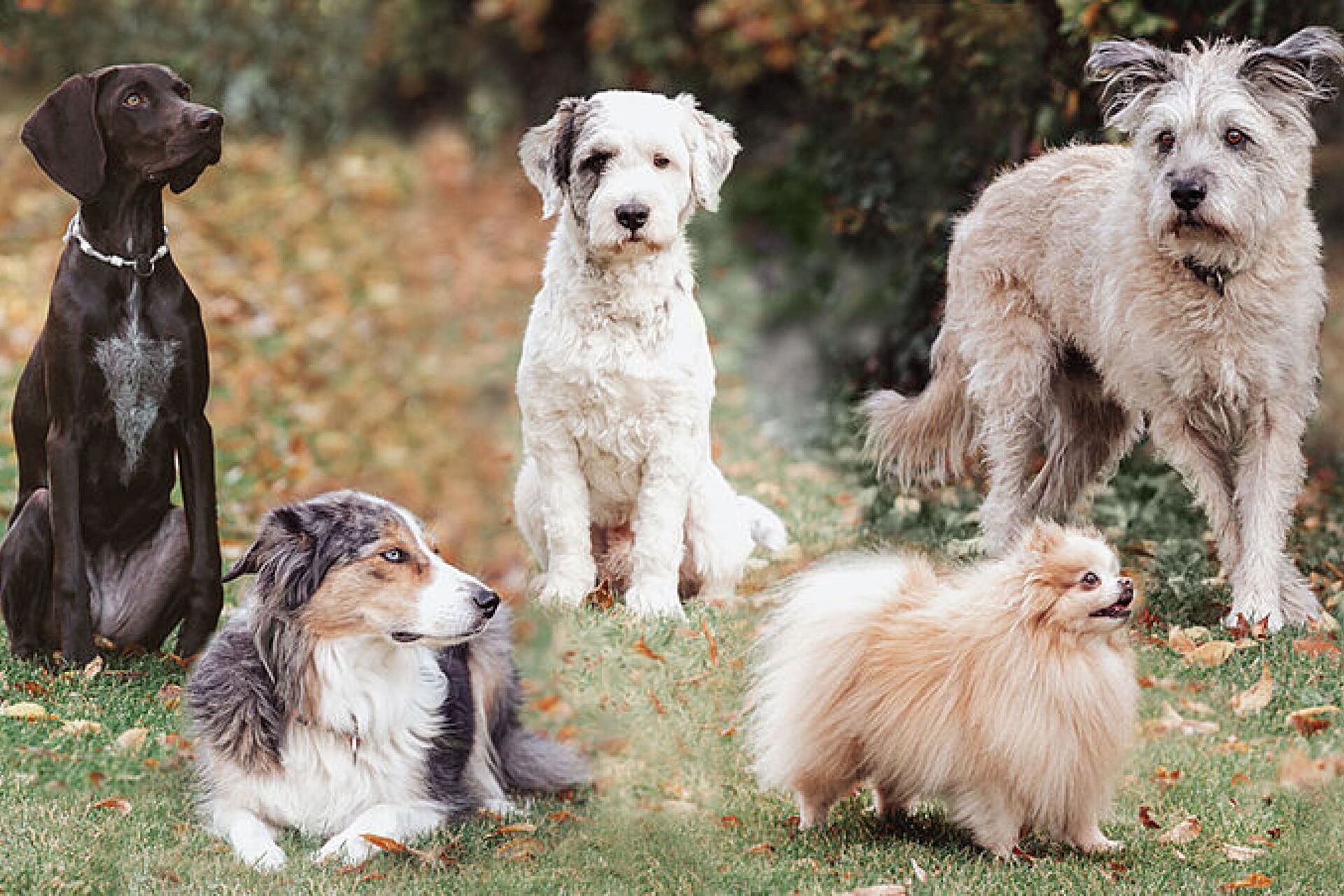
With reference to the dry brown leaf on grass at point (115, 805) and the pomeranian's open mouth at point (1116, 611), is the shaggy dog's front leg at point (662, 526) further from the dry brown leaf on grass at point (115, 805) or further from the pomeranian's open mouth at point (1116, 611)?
the dry brown leaf on grass at point (115, 805)

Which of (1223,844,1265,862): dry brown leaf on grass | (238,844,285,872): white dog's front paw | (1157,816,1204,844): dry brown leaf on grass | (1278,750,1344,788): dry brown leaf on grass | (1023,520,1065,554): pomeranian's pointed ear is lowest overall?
(238,844,285,872): white dog's front paw

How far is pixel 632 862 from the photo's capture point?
377 cm

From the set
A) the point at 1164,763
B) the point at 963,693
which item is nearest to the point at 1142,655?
the point at 1164,763

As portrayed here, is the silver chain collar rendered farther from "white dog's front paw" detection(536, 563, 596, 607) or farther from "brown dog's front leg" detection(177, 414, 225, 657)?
"white dog's front paw" detection(536, 563, 596, 607)

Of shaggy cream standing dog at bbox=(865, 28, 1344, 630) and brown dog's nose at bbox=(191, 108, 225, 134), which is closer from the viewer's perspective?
brown dog's nose at bbox=(191, 108, 225, 134)

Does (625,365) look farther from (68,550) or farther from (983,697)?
(68,550)

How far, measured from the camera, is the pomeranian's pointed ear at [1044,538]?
377 centimetres

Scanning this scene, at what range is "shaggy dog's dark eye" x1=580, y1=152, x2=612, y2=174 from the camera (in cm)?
415

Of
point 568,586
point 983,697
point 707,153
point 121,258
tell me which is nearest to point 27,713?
point 121,258

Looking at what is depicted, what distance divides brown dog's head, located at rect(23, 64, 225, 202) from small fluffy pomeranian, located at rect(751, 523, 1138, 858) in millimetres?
1987

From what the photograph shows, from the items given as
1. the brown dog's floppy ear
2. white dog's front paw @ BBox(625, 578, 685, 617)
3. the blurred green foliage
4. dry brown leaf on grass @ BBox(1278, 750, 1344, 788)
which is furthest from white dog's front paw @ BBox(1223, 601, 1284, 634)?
the brown dog's floppy ear

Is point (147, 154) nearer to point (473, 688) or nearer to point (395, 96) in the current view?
point (473, 688)

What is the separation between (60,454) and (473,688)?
1.23 m

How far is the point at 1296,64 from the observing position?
438cm
